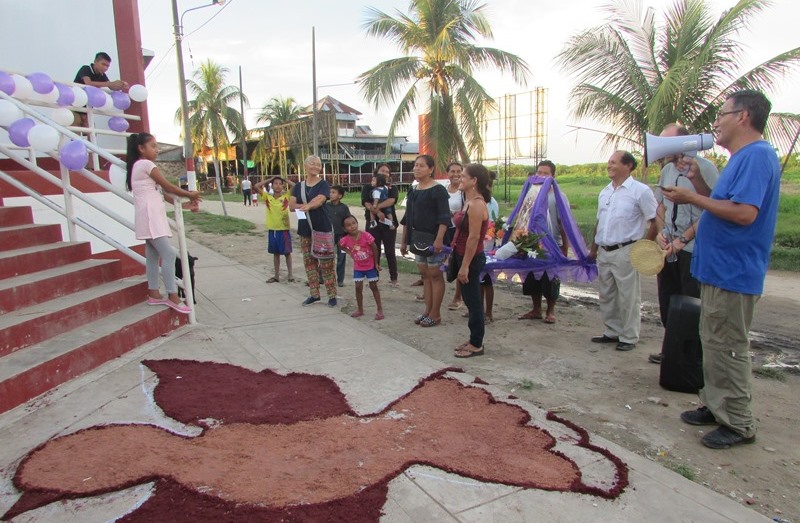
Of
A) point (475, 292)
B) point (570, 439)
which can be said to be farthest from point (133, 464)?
point (475, 292)

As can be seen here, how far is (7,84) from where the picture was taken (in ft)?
18.7

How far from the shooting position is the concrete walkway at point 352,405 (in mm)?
2533

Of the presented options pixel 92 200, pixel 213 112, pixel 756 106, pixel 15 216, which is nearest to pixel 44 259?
pixel 92 200

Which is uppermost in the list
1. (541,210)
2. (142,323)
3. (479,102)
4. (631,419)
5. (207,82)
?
(207,82)

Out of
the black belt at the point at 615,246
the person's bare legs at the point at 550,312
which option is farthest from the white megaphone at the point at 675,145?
the person's bare legs at the point at 550,312

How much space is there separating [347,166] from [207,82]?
495 inches

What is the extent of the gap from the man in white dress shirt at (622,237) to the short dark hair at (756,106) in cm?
168

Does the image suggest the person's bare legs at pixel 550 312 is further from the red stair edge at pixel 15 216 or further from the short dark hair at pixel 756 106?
the red stair edge at pixel 15 216

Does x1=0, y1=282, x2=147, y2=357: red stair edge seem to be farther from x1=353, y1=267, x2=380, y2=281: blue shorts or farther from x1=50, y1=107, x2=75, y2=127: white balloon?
x1=50, y1=107, x2=75, y2=127: white balloon

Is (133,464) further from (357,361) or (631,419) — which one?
(631,419)

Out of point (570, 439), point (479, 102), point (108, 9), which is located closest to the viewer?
point (570, 439)

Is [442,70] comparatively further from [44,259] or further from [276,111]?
[276,111]

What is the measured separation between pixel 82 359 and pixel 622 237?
4682 millimetres

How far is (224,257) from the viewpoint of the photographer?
35.4ft
